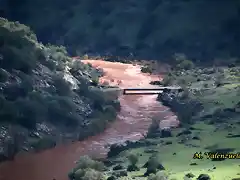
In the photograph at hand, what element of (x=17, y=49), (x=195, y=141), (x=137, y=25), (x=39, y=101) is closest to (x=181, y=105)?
(x=195, y=141)

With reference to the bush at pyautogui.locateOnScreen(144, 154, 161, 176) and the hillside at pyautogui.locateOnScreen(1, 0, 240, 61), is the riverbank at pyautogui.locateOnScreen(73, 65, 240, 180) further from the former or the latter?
the hillside at pyautogui.locateOnScreen(1, 0, 240, 61)

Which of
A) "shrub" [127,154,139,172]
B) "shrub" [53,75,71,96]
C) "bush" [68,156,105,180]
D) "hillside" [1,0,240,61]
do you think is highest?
"hillside" [1,0,240,61]

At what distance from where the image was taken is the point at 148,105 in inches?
1971

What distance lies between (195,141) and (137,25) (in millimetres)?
64409

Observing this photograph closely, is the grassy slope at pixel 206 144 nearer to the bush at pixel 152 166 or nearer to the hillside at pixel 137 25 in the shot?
the bush at pixel 152 166

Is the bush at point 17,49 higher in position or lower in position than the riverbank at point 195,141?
higher

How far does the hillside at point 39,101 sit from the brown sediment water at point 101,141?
1.04 meters

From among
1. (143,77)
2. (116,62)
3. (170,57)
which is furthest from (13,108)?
(170,57)

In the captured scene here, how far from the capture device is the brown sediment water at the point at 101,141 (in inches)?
1298

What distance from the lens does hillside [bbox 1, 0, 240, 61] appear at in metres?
87.1

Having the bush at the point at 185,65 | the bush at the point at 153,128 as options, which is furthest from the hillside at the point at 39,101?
the bush at the point at 185,65

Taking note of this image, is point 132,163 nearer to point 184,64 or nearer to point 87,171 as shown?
point 87,171

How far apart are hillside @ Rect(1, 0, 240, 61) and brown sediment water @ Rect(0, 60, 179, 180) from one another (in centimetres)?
2777

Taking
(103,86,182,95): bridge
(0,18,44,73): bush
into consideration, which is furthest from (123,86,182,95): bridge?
(0,18,44,73): bush
